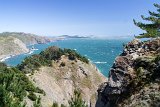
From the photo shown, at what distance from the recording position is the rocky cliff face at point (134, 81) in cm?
2713

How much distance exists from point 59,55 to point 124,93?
10364cm

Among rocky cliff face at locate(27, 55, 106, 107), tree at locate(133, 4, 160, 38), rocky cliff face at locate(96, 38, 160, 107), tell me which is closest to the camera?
rocky cliff face at locate(96, 38, 160, 107)

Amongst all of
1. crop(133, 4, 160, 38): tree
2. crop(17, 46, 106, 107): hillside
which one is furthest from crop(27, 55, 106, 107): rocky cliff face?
crop(133, 4, 160, 38): tree

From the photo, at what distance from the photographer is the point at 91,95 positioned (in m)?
116

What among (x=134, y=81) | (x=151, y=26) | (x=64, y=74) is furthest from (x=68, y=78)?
(x=134, y=81)

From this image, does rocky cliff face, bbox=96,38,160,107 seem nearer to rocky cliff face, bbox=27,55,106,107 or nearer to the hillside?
the hillside

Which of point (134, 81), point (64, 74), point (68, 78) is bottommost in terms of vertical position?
point (68, 78)

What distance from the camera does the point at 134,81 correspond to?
2964cm

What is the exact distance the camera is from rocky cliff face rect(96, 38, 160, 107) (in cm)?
2713

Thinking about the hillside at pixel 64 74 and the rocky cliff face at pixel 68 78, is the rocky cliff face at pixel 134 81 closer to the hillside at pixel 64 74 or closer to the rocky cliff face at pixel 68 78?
the hillside at pixel 64 74

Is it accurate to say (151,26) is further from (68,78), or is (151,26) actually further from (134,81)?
(68,78)

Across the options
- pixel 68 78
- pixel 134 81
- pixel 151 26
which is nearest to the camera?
pixel 134 81

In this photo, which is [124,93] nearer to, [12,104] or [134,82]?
[134,82]

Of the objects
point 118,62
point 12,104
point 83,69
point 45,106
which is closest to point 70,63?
point 83,69
